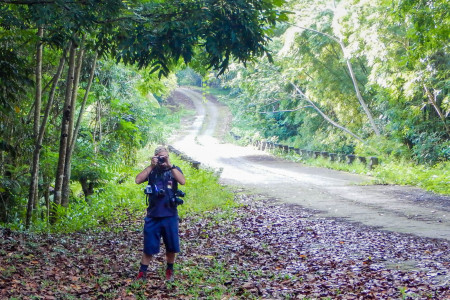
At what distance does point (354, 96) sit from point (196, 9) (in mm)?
23637

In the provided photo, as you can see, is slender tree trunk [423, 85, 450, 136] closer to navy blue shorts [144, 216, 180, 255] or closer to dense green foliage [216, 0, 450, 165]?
dense green foliage [216, 0, 450, 165]

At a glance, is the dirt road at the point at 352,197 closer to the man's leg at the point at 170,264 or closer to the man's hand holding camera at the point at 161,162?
the man's leg at the point at 170,264


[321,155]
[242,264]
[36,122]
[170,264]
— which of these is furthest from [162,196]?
[321,155]

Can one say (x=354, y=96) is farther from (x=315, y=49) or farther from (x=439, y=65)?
(x=439, y=65)

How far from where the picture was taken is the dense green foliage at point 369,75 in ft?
58.9

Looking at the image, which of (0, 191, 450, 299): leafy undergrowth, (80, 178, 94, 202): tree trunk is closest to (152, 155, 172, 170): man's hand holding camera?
(0, 191, 450, 299): leafy undergrowth

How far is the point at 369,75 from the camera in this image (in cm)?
2372

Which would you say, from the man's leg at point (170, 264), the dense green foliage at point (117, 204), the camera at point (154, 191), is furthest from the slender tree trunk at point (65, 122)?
the man's leg at point (170, 264)

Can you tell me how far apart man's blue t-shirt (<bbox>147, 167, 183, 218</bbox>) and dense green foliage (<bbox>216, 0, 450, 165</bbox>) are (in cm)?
862

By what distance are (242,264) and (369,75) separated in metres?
17.5

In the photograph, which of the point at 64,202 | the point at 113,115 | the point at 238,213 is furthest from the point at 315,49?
the point at 64,202

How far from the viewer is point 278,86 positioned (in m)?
31.0

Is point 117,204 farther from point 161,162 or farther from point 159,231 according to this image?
point 161,162

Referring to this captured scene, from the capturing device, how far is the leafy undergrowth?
642cm
